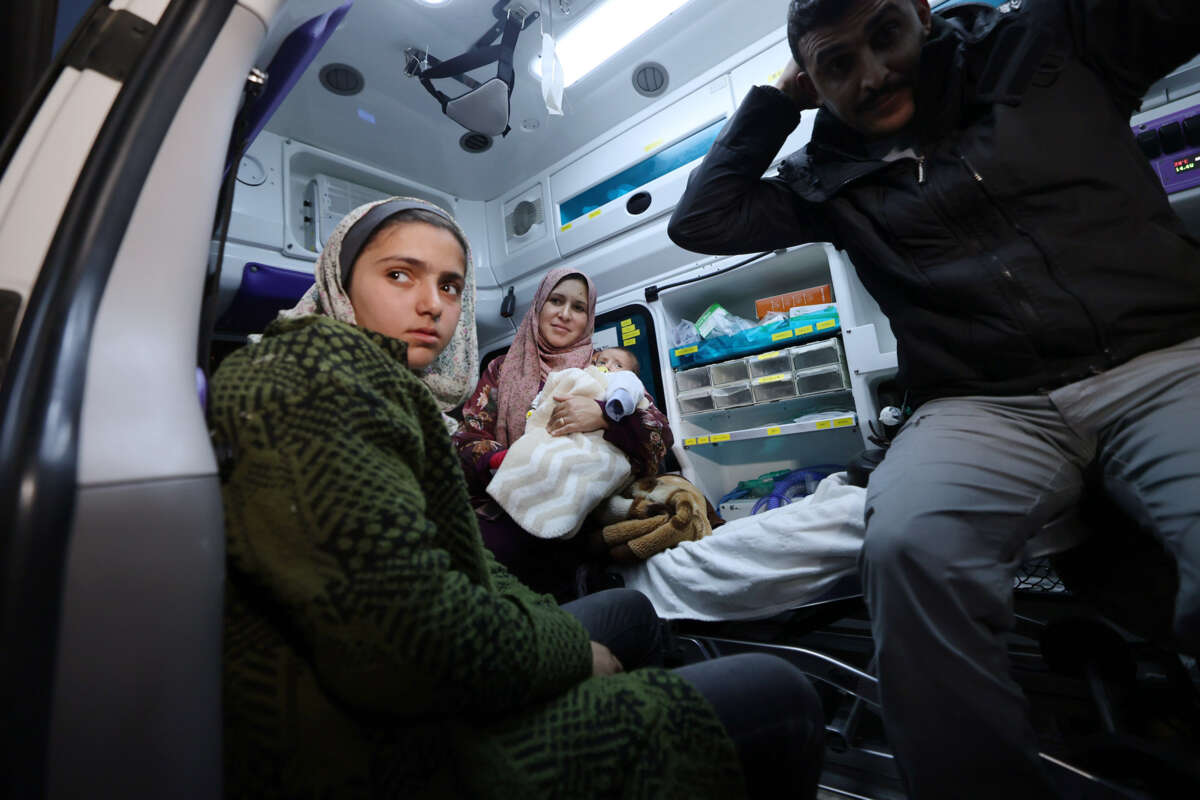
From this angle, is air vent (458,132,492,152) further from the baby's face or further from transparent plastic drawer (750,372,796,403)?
transparent plastic drawer (750,372,796,403)

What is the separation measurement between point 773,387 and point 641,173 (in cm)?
150

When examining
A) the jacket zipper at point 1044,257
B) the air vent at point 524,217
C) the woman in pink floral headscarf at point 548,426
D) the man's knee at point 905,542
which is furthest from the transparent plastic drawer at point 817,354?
the air vent at point 524,217

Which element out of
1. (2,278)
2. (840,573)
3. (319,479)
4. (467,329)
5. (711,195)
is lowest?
(840,573)

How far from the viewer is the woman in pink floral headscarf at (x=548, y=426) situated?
174cm

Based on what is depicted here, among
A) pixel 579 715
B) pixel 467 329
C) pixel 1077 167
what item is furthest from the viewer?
pixel 467 329

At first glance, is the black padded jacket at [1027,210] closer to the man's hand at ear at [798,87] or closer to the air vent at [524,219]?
the man's hand at ear at [798,87]

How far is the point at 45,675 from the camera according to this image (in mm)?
362

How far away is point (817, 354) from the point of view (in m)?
2.38

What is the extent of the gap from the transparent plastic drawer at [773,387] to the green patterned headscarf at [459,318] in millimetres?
1597

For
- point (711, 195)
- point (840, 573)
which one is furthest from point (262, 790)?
point (711, 195)

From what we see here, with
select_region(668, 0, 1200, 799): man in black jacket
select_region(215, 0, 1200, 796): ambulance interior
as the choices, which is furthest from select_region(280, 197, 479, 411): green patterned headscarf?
select_region(215, 0, 1200, 796): ambulance interior

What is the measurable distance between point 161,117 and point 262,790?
67 cm

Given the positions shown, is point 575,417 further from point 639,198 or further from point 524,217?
point 524,217

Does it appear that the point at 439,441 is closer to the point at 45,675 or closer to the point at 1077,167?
the point at 45,675
